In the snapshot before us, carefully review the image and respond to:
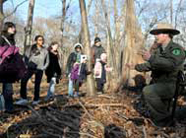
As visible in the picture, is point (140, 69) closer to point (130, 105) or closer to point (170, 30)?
point (170, 30)

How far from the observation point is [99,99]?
5.92m

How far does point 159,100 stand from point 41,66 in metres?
3.17

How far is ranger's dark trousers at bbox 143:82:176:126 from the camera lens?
4301 millimetres

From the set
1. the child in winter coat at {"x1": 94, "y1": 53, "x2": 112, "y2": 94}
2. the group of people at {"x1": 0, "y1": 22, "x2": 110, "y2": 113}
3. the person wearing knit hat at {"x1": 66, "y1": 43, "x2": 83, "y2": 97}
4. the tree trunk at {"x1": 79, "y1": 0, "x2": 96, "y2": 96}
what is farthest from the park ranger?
the child in winter coat at {"x1": 94, "y1": 53, "x2": 112, "y2": 94}

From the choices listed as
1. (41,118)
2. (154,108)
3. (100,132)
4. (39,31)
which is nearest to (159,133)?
(154,108)

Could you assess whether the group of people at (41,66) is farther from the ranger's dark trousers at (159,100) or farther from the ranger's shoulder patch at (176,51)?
the ranger's shoulder patch at (176,51)

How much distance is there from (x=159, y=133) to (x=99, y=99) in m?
2.26

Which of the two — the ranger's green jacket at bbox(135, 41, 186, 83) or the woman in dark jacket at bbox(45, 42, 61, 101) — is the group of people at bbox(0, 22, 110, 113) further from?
the ranger's green jacket at bbox(135, 41, 186, 83)

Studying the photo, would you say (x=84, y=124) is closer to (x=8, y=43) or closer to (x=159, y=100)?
(x=159, y=100)

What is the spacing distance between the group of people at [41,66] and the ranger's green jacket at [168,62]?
2503mm

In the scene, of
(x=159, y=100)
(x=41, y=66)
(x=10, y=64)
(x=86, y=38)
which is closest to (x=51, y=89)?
(x=41, y=66)

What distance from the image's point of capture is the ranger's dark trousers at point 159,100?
4301mm

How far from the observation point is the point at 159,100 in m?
4.34

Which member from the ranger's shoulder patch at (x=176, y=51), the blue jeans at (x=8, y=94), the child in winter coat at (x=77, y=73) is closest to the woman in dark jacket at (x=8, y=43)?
the blue jeans at (x=8, y=94)
